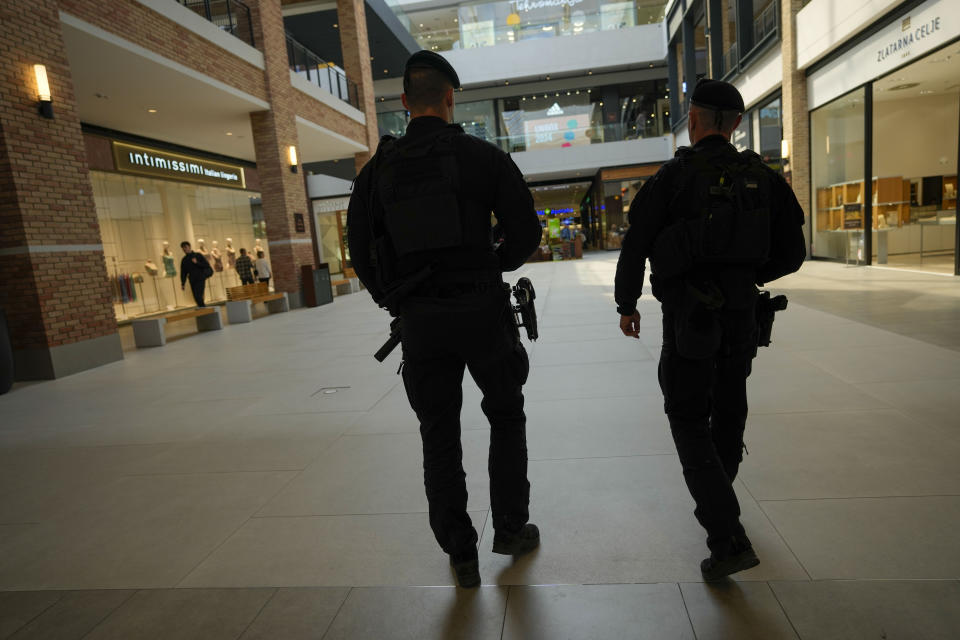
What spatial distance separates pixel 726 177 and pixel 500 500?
139cm

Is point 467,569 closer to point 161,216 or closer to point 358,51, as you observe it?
point 161,216

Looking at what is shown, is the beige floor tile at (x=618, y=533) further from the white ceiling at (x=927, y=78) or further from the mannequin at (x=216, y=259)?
the mannequin at (x=216, y=259)

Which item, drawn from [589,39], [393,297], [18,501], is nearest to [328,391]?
[18,501]

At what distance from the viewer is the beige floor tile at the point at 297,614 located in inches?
76.2

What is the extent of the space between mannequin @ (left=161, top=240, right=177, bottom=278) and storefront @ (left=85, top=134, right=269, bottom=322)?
0.02m

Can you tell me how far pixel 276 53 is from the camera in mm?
13266

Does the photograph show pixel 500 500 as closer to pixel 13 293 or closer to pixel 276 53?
pixel 13 293

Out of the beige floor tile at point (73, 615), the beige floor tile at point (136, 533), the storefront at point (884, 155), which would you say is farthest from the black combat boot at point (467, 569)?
the storefront at point (884, 155)

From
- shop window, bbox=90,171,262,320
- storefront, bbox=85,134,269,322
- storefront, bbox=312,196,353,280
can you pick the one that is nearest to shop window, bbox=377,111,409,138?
storefront, bbox=312,196,353,280

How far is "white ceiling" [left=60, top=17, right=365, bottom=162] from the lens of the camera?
866 centimetres

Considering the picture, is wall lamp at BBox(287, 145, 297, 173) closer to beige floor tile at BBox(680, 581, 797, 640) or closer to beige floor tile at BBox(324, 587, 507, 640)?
beige floor tile at BBox(324, 587, 507, 640)

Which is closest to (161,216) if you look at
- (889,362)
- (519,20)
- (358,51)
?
(358,51)

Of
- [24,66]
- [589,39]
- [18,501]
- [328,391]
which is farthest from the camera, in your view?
[589,39]

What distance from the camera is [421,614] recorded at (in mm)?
1983
